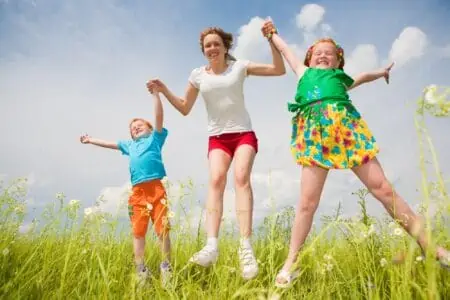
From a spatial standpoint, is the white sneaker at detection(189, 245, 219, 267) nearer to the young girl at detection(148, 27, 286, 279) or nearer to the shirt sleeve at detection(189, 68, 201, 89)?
→ the young girl at detection(148, 27, 286, 279)

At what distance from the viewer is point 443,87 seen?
1.42m

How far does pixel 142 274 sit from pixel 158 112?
1798 millimetres

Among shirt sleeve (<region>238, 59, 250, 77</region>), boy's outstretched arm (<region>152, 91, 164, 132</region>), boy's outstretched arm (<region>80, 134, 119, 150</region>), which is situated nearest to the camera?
shirt sleeve (<region>238, 59, 250, 77</region>)

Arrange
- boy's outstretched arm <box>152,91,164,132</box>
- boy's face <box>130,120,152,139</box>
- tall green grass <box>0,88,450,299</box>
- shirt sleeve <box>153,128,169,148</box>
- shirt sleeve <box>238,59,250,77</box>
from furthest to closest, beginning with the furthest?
1. boy's face <box>130,120,152,139</box>
2. shirt sleeve <box>153,128,169,148</box>
3. boy's outstretched arm <box>152,91,164,132</box>
4. shirt sleeve <box>238,59,250,77</box>
5. tall green grass <box>0,88,450,299</box>

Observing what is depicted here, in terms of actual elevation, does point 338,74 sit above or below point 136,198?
above

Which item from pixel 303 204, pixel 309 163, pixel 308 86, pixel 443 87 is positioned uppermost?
pixel 308 86

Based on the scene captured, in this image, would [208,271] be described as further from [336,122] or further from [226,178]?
[336,122]

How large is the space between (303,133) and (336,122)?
0.87 ft

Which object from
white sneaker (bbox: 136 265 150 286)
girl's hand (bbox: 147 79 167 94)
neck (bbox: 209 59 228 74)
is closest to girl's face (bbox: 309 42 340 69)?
neck (bbox: 209 59 228 74)

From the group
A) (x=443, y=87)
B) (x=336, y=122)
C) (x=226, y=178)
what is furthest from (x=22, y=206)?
(x=443, y=87)

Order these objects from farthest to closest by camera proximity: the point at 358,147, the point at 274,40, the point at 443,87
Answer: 1. the point at 274,40
2. the point at 358,147
3. the point at 443,87

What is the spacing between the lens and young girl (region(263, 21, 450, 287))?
3.02 meters

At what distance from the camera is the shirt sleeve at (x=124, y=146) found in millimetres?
5113

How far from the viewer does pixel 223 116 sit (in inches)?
157
